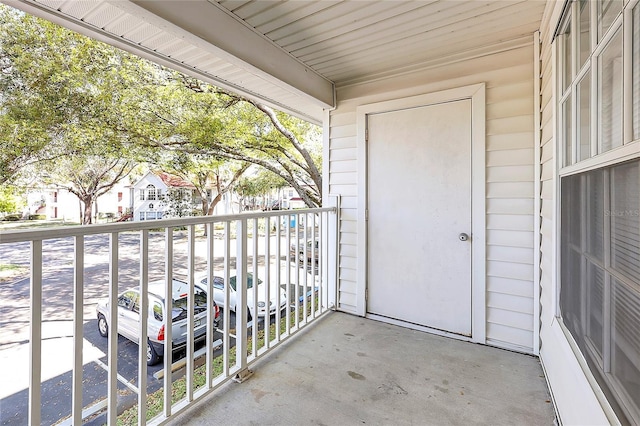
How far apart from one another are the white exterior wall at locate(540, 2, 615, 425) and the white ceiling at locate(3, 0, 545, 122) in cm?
38

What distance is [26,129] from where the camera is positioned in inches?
193

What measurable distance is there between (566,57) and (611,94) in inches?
32.2

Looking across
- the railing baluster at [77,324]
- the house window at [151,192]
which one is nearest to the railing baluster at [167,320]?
the railing baluster at [77,324]

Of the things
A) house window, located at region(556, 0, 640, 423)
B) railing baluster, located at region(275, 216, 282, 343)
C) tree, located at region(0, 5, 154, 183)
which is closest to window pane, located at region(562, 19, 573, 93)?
house window, located at region(556, 0, 640, 423)

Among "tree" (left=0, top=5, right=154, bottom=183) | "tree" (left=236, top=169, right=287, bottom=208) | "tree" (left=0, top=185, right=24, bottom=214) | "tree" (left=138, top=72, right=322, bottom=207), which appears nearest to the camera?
"tree" (left=0, top=5, right=154, bottom=183)

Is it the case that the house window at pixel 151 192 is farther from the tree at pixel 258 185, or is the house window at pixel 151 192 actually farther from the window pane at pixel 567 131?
the window pane at pixel 567 131

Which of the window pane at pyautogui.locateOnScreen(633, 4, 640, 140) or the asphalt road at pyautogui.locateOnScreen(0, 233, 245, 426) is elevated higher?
the window pane at pyautogui.locateOnScreen(633, 4, 640, 140)

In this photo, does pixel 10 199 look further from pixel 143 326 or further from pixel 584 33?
pixel 584 33

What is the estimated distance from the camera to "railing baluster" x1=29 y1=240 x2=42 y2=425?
1048 millimetres

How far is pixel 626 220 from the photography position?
824 mm

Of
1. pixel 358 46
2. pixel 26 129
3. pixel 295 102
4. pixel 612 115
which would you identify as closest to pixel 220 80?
pixel 295 102

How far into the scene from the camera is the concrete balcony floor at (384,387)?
1572mm

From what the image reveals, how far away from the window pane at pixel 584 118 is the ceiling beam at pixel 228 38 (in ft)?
6.13

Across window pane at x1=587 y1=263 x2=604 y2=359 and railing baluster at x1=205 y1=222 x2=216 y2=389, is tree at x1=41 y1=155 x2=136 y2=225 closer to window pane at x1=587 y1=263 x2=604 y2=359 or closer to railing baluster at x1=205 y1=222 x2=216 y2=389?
railing baluster at x1=205 y1=222 x2=216 y2=389
